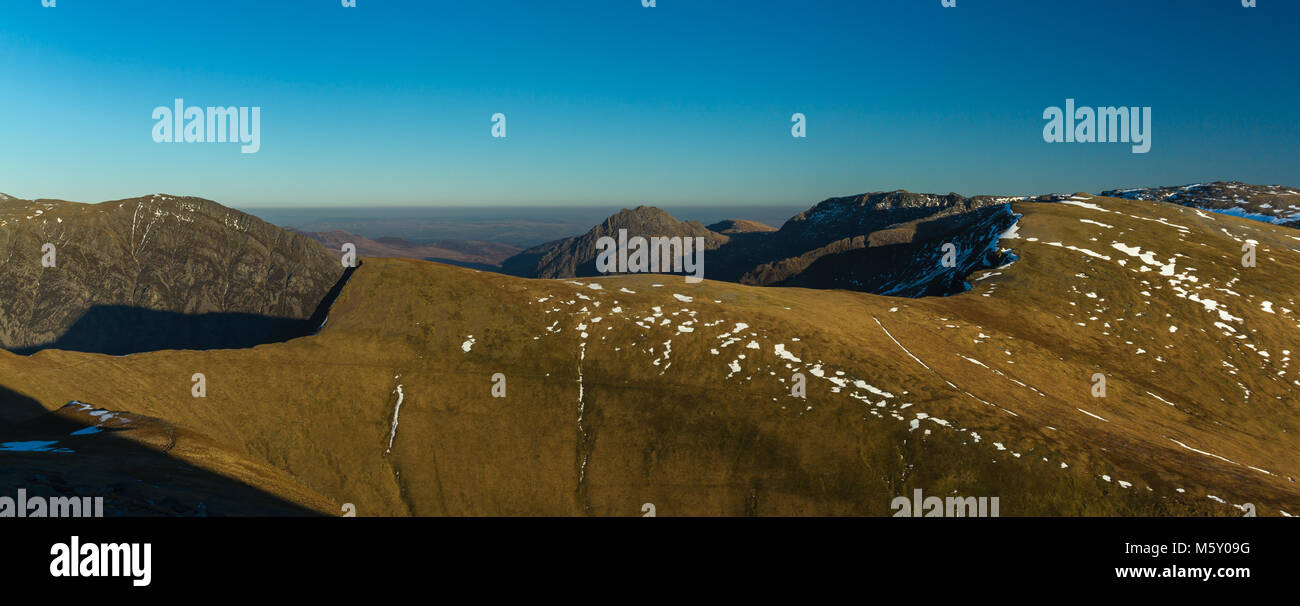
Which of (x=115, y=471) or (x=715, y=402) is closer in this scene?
(x=115, y=471)

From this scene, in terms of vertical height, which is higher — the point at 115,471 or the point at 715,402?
the point at 115,471

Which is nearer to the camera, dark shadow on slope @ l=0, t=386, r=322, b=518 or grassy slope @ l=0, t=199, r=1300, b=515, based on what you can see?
dark shadow on slope @ l=0, t=386, r=322, b=518

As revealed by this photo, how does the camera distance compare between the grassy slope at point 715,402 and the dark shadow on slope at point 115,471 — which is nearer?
the dark shadow on slope at point 115,471
